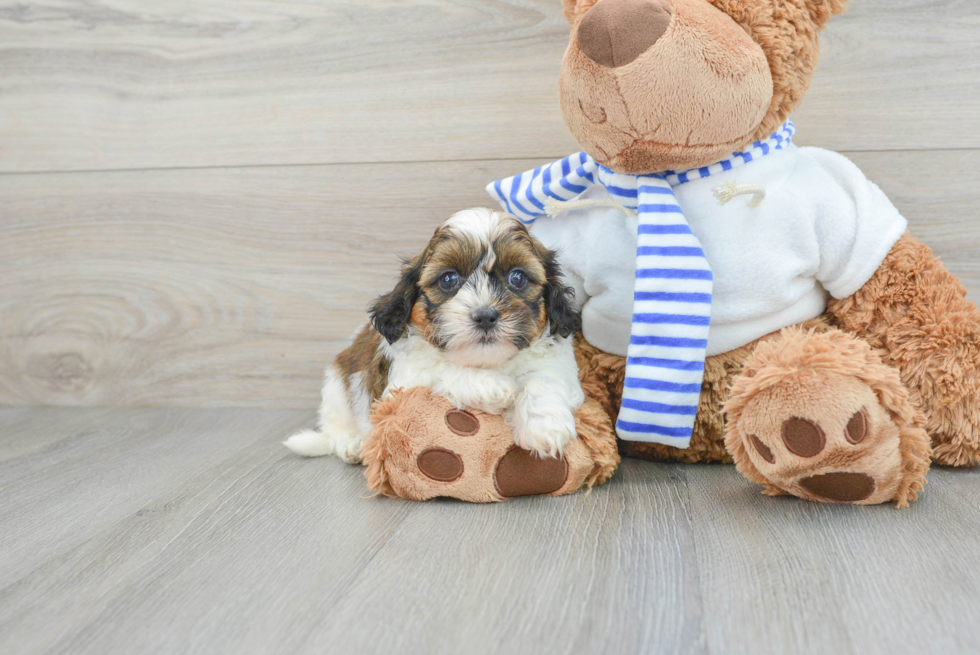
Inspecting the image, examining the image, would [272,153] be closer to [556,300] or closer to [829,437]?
[556,300]

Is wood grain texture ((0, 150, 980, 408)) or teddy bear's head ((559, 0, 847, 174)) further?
wood grain texture ((0, 150, 980, 408))

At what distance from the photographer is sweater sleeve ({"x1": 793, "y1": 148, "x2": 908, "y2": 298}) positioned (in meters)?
1.43

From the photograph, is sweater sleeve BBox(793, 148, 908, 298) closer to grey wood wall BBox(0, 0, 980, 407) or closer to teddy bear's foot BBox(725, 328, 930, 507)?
teddy bear's foot BBox(725, 328, 930, 507)

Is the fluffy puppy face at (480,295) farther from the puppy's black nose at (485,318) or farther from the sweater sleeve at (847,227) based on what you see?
the sweater sleeve at (847,227)

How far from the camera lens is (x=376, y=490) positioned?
1416 mm

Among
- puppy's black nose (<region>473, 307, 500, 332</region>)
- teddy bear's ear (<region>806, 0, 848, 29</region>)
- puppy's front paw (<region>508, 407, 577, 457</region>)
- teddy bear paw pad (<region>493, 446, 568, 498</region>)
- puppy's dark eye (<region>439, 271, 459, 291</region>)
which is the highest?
teddy bear's ear (<region>806, 0, 848, 29</region>)

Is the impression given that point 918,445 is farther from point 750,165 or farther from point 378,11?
point 378,11

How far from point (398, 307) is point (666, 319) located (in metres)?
0.50

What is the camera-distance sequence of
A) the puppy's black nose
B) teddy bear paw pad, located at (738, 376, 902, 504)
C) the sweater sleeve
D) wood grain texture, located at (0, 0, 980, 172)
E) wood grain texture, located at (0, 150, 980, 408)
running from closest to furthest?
teddy bear paw pad, located at (738, 376, 902, 504), the puppy's black nose, the sweater sleeve, wood grain texture, located at (0, 0, 980, 172), wood grain texture, located at (0, 150, 980, 408)

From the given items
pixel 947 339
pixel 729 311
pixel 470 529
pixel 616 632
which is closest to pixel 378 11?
pixel 729 311

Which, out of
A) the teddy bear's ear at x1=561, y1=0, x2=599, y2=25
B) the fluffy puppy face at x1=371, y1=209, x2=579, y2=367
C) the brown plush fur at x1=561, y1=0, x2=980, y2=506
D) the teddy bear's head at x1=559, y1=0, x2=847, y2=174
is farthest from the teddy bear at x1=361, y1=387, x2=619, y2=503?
the teddy bear's ear at x1=561, y1=0, x2=599, y2=25

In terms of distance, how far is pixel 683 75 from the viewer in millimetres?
1238

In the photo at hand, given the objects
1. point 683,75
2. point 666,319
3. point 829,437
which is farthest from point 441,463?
point 683,75

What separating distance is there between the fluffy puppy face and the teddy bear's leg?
0.59 m
